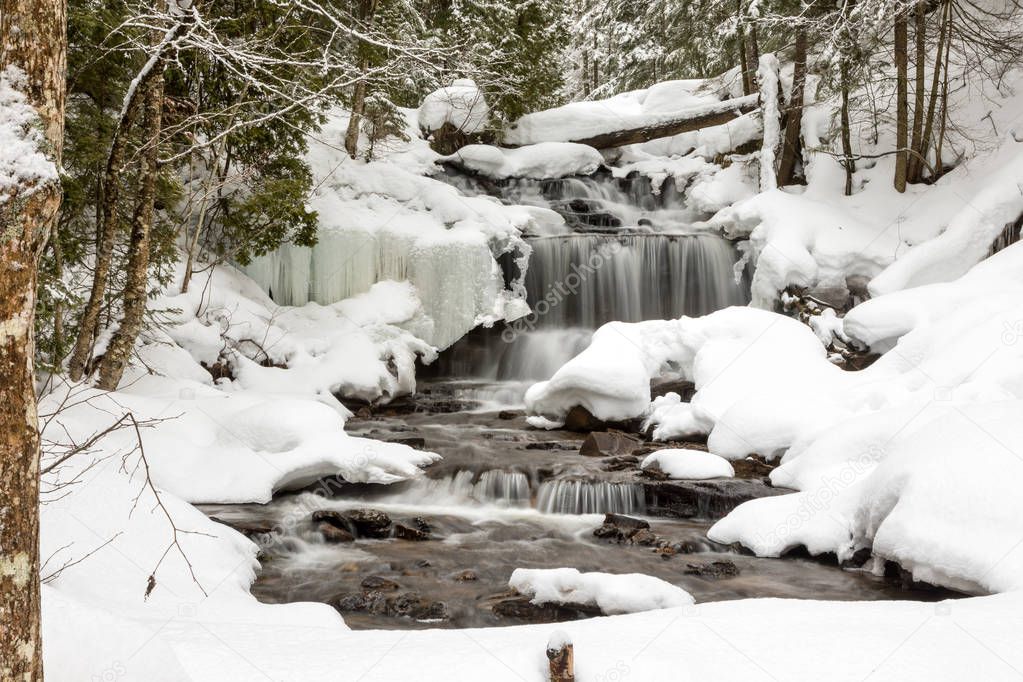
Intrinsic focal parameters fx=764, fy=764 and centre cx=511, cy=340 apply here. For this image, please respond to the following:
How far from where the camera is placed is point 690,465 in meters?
7.45

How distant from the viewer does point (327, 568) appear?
5570 millimetres

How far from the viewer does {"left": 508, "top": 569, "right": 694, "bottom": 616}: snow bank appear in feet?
14.7

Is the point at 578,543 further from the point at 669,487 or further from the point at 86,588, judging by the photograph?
the point at 86,588

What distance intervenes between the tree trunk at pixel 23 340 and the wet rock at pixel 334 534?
4.35 metres

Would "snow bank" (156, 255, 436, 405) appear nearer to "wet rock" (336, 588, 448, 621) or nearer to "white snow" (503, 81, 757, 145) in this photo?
"wet rock" (336, 588, 448, 621)

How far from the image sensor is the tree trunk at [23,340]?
5.65 feet

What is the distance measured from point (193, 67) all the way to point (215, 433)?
5.08 metres

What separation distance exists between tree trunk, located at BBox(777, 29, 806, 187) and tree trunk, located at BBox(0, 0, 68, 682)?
13573 millimetres

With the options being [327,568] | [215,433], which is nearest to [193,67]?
[215,433]

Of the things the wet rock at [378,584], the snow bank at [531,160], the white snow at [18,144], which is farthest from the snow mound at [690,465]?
the snow bank at [531,160]

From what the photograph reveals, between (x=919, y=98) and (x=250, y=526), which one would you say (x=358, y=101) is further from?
(x=250, y=526)

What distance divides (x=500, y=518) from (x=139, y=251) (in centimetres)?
396

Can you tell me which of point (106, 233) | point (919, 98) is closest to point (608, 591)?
point (106, 233)

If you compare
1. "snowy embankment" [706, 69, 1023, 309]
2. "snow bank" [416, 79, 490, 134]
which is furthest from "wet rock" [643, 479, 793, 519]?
"snow bank" [416, 79, 490, 134]
